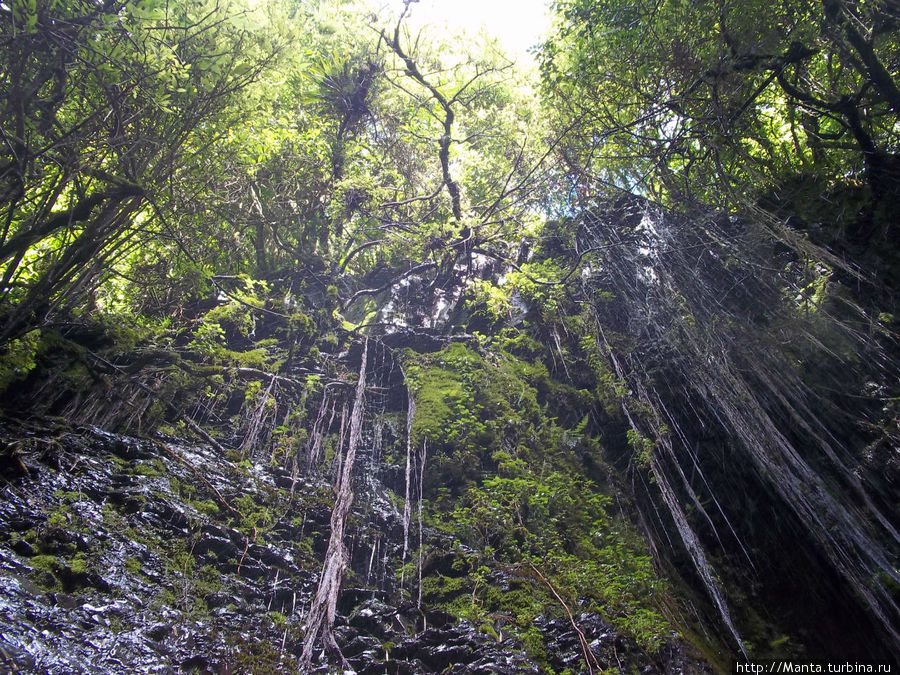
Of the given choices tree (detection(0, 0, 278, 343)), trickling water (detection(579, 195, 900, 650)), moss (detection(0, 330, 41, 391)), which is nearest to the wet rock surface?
moss (detection(0, 330, 41, 391))

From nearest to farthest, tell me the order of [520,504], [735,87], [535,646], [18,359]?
[535,646] < [18,359] < [520,504] < [735,87]

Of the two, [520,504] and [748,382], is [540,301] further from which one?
[520,504]

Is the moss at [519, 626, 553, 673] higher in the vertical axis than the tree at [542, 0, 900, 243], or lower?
lower

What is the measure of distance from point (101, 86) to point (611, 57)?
16.2 ft

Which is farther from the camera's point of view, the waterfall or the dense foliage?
the dense foliage

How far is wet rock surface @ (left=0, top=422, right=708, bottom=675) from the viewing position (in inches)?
96.0

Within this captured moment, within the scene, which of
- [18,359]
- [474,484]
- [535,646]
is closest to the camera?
[535,646]

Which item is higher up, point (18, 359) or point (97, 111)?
point (97, 111)

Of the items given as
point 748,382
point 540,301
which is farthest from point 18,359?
point 748,382

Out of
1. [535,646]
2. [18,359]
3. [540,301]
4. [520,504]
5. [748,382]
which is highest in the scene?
[540,301]

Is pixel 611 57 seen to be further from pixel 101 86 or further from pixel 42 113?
pixel 42 113

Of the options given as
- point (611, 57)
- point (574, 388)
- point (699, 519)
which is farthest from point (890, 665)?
point (611, 57)

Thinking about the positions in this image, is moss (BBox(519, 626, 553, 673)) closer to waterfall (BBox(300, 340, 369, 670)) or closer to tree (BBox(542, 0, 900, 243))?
waterfall (BBox(300, 340, 369, 670))

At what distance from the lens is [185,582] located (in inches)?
119
